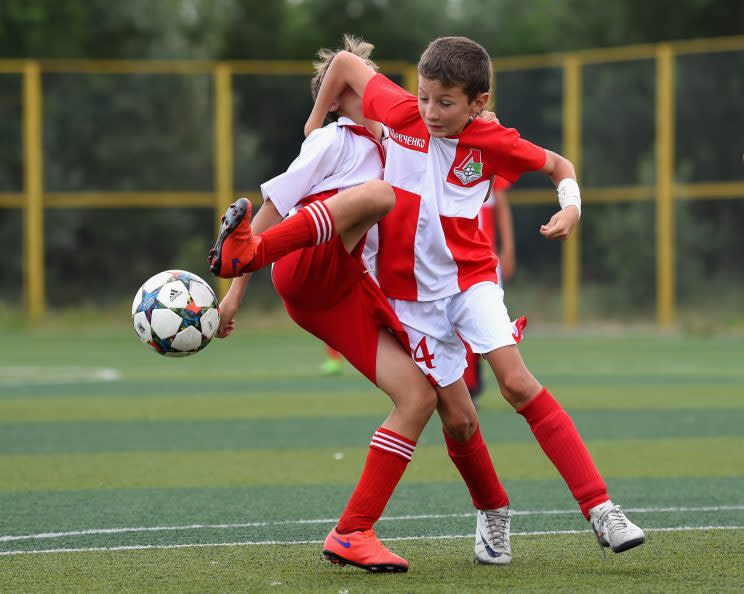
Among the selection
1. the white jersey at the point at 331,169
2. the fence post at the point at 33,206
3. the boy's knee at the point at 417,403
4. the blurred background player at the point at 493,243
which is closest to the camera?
the boy's knee at the point at 417,403

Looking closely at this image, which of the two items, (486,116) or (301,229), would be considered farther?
(486,116)

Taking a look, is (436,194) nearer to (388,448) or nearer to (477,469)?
(388,448)

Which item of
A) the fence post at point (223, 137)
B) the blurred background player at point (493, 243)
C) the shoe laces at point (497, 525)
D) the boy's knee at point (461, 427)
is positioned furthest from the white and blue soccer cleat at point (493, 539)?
the fence post at point (223, 137)

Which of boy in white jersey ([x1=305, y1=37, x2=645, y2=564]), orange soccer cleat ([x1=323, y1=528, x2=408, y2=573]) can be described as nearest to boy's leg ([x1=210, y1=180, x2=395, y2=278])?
boy in white jersey ([x1=305, y1=37, x2=645, y2=564])

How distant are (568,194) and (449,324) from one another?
601 mm

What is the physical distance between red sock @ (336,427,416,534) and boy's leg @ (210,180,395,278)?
697 millimetres

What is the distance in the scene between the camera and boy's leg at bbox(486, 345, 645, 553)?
4.56 m

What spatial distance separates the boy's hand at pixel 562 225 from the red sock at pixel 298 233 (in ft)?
2.27

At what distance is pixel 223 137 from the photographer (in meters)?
21.8

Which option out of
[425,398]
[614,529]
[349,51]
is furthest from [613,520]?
[349,51]

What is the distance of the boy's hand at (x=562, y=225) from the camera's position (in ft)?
14.8

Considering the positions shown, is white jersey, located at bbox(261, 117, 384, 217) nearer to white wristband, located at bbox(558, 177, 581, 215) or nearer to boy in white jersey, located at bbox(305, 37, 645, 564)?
boy in white jersey, located at bbox(305, 37, 645, 564)

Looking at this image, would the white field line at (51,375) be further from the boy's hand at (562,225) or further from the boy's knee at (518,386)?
the boy's hand at (562,225)

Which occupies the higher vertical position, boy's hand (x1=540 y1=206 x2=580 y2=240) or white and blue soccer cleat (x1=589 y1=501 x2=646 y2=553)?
boy's hand (x1=540 y1=206 x2=580 y2=240)
